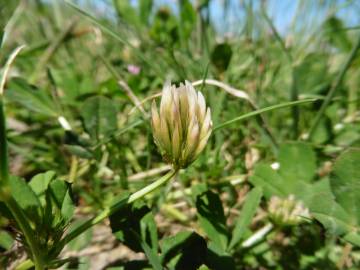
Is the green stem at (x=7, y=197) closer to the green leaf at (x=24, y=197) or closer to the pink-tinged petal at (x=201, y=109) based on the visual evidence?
the green leaf at (x=24, y=197)

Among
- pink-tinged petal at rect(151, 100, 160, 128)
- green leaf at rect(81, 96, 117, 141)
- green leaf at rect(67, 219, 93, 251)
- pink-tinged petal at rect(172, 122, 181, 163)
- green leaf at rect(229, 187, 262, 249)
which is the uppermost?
green leaf at rect(81, 96, 117, 141)

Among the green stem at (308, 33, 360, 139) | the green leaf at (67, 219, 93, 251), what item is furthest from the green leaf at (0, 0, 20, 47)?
the green stem at (308, 33, 360, 139)

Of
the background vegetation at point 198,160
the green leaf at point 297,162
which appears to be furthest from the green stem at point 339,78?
A: the green leaf at point 297,162

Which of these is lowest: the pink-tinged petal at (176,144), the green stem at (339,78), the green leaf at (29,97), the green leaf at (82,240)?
the green leaf at (82,240)

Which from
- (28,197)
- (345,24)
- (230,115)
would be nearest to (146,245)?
(28,197)

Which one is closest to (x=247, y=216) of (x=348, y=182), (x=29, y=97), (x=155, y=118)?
(x=348, y=182)

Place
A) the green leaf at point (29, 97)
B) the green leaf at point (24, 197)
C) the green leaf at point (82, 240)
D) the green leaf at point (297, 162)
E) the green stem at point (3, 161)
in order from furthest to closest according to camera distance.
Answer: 1. the green leaf at point (29, 97)
2. the green leaf at point (297, 162)
3. the green leaf at point (82, 240)
4. the green leaf at point (24, 197)
5. the green stem at point (3, 161)

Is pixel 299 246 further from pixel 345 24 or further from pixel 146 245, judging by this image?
pixel 345 24

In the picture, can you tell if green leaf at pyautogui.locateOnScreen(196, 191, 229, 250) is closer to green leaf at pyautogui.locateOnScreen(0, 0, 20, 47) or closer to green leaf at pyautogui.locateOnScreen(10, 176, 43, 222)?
green leaf at pyautogui.locateOnScreen(10, 176, 43, 222)
